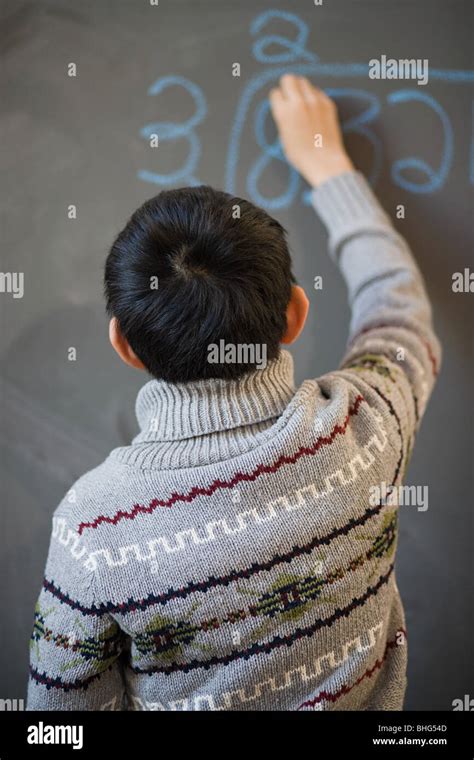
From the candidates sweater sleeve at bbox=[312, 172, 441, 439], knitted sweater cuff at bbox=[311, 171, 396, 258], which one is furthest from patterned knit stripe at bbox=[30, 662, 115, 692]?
knitted sweater cuff at bbox=[311, 171, 396, 258]

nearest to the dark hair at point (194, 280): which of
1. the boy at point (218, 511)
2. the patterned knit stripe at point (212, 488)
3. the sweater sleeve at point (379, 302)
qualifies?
the boy at point (218, 511)

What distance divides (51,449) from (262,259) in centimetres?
68

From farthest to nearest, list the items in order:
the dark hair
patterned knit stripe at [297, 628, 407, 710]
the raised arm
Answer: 1. the raised arm
2. patterned knit stripe at [297, 628, 407, 710]
3. the dark hair

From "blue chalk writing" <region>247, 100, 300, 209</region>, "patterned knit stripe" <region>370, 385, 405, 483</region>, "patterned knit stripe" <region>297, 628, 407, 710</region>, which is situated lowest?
"patterned knit stripe" <region>297, 628, 407, 710</region>

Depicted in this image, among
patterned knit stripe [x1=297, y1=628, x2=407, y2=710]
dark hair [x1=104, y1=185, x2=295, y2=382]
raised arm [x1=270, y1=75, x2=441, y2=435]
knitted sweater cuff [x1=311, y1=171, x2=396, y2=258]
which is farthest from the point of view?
knitted sweater cuff [x1=311, y1=171, x2=396, y2=258]

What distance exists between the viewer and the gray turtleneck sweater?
72 centimetres

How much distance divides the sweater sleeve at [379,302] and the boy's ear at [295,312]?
0.37 ft

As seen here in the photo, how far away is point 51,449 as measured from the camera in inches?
48.3

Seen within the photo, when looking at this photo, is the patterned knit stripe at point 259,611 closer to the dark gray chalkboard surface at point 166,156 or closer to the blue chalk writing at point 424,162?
the dark gray chalkboard surface at point 166,156

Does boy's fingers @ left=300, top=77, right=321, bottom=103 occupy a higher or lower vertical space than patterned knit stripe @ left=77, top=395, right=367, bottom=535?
higher

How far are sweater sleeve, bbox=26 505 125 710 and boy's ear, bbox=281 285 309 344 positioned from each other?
0.33 metres

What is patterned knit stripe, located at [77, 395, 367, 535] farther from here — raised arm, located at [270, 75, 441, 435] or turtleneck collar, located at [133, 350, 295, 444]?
raised arm, located at [270, 75, 441, 435]
